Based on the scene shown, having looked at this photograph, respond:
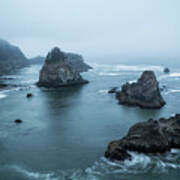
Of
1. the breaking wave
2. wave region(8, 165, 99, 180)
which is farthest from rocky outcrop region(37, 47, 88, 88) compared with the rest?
the breaking wave

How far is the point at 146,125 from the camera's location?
3375 centimetres

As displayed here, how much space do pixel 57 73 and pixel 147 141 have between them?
64399 mm

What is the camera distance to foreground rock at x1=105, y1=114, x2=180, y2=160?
96.7 feet

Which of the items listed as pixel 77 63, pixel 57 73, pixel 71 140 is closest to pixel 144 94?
pixel 71 140

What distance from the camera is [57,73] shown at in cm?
9056

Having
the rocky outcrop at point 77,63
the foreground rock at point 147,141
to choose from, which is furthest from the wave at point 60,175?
the rocky outcrop at point 77,63

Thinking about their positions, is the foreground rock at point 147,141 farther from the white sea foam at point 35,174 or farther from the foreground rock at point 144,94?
the foreground rock at point 144,94

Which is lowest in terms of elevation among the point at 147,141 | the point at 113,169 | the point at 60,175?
the point at 60,175

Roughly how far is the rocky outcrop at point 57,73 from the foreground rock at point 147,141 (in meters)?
60.1

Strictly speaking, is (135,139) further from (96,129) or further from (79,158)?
(96,129)

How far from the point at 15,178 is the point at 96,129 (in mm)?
18426

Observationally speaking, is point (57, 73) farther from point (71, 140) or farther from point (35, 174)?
point (35, 174)

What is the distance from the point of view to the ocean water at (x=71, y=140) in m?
27.0

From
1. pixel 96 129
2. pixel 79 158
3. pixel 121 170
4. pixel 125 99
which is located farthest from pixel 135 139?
pixel 125 99
